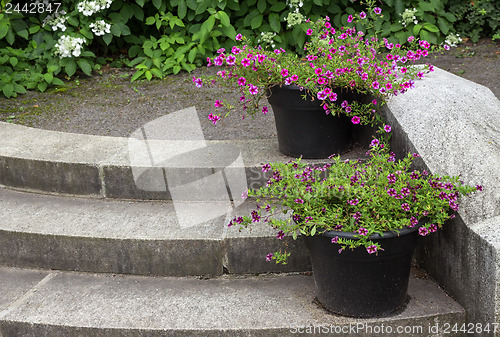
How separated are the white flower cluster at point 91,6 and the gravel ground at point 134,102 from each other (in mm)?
488

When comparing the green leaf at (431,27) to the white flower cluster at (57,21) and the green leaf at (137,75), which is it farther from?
the white flower cluster at (57,21)

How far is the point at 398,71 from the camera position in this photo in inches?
129

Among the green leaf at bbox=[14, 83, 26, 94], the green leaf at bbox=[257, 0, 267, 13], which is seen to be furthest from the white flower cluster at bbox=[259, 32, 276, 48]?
the green leaf at bbox=[14, 83, 26, 94]

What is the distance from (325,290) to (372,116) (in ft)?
3.26

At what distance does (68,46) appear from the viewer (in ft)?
15.1

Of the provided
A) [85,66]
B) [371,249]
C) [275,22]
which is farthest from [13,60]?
[371,249]

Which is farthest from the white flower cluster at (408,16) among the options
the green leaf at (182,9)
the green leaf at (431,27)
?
the green leaf at (182,9)

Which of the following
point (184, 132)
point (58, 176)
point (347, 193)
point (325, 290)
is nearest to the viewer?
point (347, 193)

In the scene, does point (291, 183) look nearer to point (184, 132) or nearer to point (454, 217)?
point (454, 217)

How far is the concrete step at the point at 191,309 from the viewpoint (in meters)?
2.49

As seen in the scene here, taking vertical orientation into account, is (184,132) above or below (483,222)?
below

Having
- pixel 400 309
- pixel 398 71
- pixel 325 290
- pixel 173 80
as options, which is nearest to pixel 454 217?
pixel 400 309

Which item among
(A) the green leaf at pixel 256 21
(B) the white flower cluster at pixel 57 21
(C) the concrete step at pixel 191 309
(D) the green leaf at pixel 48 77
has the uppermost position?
(A) the green leaf at pixel 256 21

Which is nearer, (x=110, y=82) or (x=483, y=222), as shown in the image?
(x=483, y=222)
